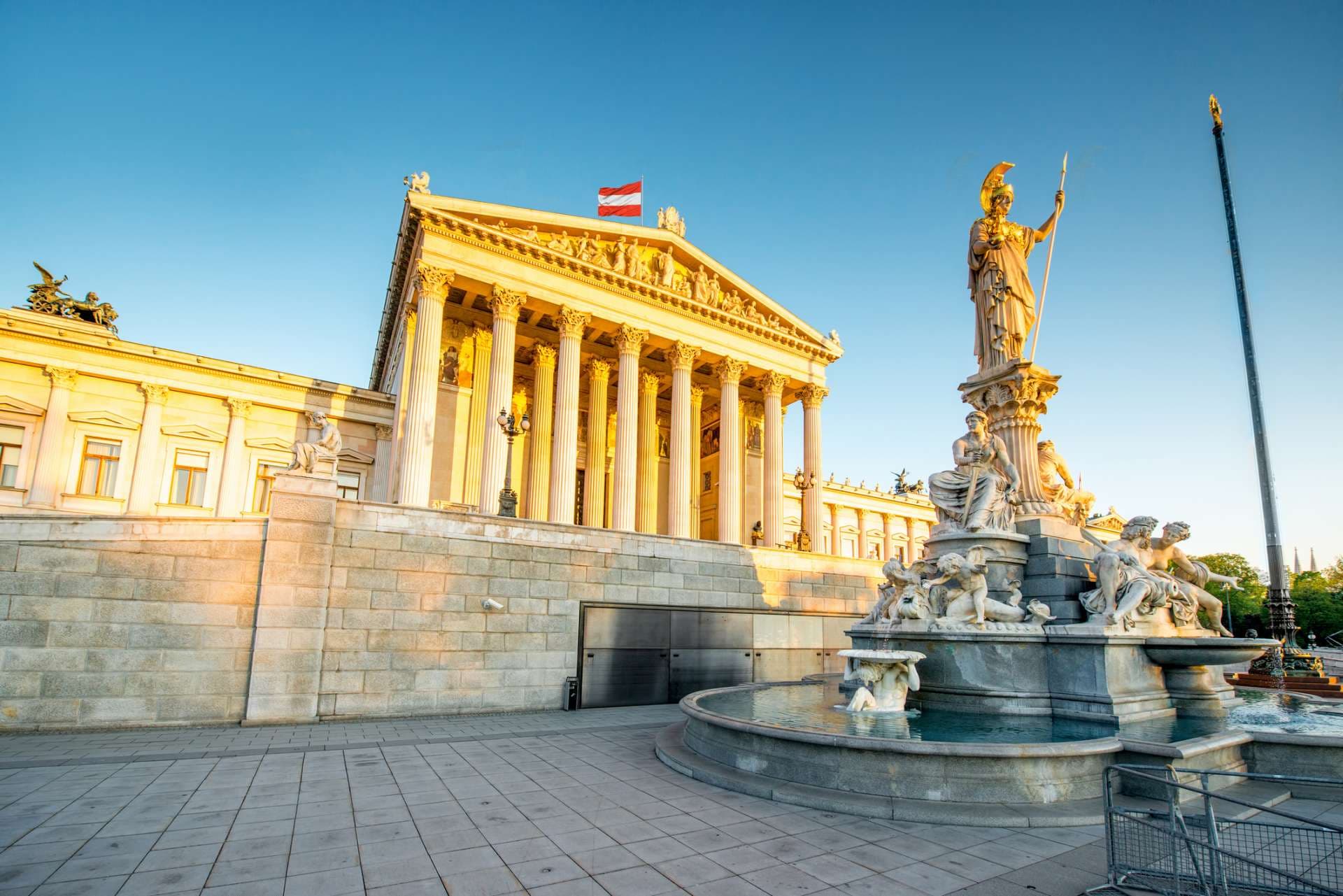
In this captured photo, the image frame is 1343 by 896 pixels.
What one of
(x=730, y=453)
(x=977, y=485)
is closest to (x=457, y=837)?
(x=977, y=485)

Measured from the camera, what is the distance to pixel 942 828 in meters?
6.50

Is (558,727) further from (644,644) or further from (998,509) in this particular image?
(998,509)

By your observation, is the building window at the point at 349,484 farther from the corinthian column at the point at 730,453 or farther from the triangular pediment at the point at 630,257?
the corinthian column at the point at 730,453

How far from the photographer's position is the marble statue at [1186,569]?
34.8 feet

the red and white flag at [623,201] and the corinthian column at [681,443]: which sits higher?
the red and white flag at [623,201]

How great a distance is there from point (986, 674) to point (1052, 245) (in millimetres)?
9881

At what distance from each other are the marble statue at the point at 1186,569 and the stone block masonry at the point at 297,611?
11.6 meters

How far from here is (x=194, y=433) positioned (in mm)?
30203

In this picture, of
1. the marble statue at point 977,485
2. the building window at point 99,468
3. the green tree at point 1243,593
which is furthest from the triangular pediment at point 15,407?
the green tree at point 1243,593

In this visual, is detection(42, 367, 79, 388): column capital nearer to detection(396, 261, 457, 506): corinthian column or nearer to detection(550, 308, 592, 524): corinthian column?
detection(396, 261, 457, 506): corinthian column

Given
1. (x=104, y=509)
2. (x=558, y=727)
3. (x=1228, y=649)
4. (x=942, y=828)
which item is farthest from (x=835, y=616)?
(x=104, y=509)

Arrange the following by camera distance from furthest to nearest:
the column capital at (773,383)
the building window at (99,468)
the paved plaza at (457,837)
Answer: the column capital at (773,383) < the building window at (99,468) < the paved plaza at (457,837)

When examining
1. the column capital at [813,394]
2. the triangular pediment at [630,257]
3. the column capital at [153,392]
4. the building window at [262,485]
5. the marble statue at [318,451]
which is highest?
the triangular pediment at [630,257]

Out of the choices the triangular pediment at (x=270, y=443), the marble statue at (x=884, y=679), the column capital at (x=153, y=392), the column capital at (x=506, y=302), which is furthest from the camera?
the triangular pediment at (x=270, y=443)
